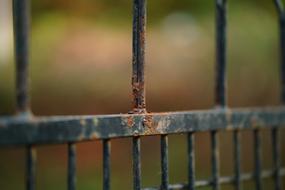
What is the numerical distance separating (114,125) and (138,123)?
0.20 ft

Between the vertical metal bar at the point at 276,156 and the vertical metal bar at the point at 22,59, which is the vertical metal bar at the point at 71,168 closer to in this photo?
the vertical metal bar at the point at 22,59

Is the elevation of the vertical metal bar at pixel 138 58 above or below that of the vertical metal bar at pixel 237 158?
above

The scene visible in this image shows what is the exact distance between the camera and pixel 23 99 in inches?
40.1

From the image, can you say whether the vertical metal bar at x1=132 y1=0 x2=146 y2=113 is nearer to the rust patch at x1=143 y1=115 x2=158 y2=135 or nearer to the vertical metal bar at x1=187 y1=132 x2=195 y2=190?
Result: the rust patch at x1=143 y1=115 x2=158 y2=135

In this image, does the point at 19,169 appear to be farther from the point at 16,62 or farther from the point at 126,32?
the point at 16,62

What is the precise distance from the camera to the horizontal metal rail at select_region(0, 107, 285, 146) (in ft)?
3.29

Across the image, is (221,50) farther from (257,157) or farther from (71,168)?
(71,168)

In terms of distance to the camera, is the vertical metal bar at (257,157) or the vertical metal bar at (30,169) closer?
the vertical metal bar at (30,169)

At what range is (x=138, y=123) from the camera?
3.95 feet

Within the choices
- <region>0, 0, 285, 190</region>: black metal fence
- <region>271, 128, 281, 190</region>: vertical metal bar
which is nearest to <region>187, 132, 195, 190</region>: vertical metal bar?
<region>0, 0, 285, 190</region>: black metal fence

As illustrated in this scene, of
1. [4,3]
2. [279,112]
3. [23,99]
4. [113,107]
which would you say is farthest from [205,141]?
[23,99]

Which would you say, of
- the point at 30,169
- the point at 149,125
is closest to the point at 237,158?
the point at 149,125

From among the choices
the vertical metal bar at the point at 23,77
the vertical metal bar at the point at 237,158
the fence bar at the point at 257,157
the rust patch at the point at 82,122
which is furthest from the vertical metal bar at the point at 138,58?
the fence bar at the point at 257,157

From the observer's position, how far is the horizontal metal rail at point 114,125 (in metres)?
1.00
